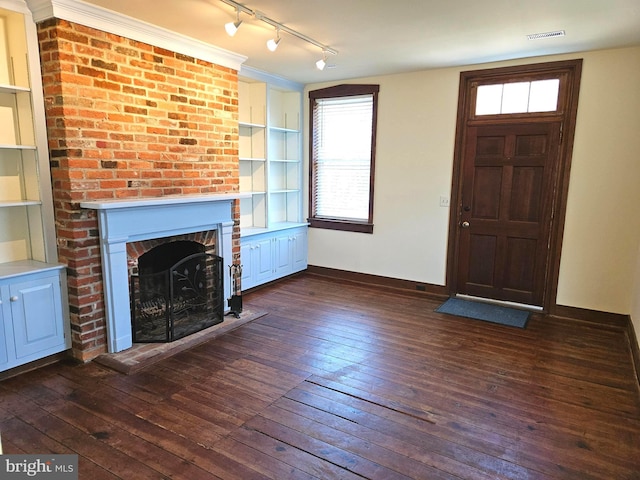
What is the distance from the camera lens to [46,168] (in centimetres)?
304

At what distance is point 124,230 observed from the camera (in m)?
3.24

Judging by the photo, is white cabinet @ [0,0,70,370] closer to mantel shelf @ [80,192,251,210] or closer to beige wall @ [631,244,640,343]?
mantel shelf @ [80,192,251,210]

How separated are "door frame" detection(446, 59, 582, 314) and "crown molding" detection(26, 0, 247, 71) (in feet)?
8.12

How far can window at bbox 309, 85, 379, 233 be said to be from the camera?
533 cm

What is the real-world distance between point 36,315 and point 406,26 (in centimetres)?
352

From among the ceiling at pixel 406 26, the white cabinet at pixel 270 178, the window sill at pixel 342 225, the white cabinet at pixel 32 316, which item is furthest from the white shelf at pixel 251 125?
the white cabinet at pixel 32 316

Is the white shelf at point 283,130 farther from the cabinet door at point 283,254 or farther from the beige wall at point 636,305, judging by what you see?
the beige wall at point 636,305

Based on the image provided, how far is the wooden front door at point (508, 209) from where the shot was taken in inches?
169

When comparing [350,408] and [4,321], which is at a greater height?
[4,321]

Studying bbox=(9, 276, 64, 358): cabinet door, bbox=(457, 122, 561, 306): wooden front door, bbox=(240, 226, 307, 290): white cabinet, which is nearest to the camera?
bbox=(9, 276, 64, 358): cabinet door

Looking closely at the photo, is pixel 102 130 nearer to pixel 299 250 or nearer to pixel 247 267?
pixel 247 267

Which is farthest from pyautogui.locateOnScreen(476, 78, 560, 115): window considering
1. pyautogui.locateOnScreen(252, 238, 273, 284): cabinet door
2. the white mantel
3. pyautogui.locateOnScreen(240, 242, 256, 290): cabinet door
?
the white mantel

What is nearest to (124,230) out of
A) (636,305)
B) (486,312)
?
(486,312)

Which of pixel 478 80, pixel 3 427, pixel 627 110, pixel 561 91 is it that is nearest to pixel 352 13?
pixel 478 80
